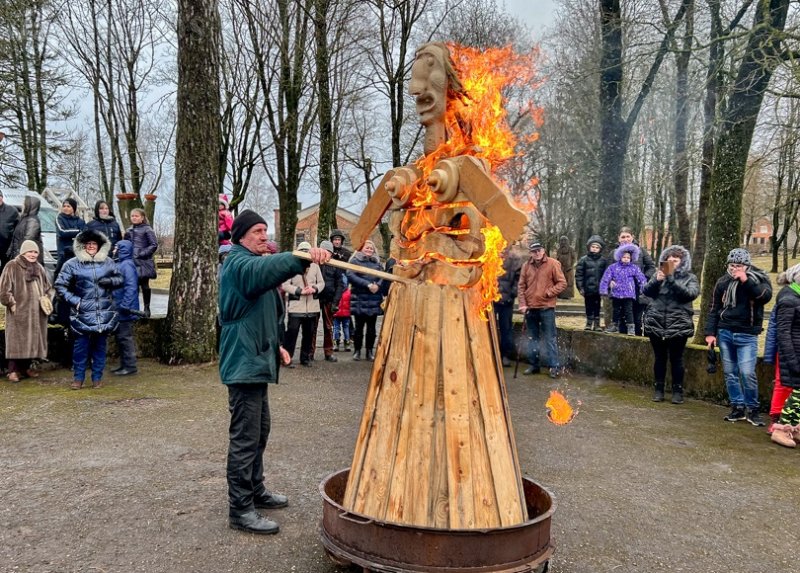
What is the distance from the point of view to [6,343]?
8.88 metres

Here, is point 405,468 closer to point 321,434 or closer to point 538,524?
point 538,524

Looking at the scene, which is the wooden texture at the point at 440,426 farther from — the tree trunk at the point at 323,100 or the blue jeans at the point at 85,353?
the tree trunk at the point at 323,100

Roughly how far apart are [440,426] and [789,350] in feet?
15.3

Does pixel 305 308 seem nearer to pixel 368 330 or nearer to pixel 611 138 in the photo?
pixel 368 330

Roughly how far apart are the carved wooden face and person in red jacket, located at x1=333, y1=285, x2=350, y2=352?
322 inches

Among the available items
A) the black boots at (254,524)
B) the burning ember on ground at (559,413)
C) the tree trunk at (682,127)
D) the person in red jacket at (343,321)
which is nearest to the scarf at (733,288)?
the burning ember on ground at (559,413)

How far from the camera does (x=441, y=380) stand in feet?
11.7

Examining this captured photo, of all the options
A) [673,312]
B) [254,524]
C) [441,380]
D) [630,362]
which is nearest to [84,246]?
[254,524]

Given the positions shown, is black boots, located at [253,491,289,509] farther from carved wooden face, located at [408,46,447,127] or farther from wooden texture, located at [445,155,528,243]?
carved wooden face, located at [408,46,447,127]

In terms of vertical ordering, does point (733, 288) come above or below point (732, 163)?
below

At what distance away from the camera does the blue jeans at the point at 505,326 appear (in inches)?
432

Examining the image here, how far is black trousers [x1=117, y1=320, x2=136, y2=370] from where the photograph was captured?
925 centimetres

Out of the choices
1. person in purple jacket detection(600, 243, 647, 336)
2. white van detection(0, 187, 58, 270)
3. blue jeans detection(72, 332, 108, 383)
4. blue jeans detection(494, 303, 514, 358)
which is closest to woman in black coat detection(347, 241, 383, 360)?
blue jeans detection(494, 303, 514, 358)

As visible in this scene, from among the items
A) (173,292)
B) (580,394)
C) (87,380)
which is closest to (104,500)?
(87,380)
